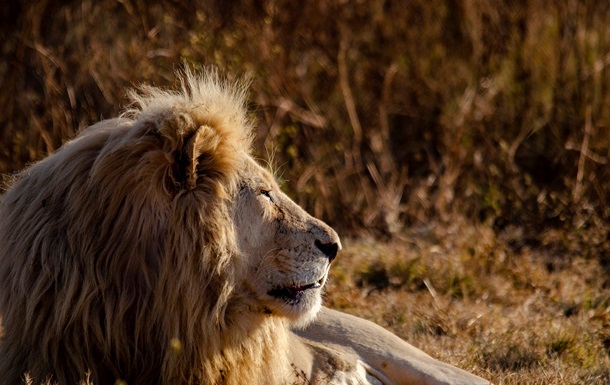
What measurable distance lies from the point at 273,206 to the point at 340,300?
77.8 inches

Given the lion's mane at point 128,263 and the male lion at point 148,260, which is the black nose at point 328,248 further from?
the lion's mane at point 128,263

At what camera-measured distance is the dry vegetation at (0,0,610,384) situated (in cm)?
567

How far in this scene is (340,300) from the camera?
217 inches

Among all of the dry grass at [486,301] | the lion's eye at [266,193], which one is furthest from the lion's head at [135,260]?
the dry grass at [486,301]

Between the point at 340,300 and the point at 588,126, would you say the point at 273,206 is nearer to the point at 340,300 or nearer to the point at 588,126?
the point at 340,300

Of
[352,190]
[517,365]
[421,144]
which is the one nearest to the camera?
[517,365]

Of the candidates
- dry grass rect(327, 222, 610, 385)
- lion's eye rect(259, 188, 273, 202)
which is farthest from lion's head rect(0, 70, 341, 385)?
dry grass rect(327, 222, 610, 385)

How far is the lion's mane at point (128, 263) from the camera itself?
3320mm

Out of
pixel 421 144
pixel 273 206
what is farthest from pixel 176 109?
pixel 421 144

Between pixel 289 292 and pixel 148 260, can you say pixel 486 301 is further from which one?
pixel 148 260

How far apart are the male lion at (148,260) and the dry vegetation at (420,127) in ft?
4.76

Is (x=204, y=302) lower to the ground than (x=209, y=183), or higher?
lower

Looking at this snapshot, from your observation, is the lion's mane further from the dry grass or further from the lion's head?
the dry grass

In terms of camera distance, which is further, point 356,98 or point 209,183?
point 356,98
